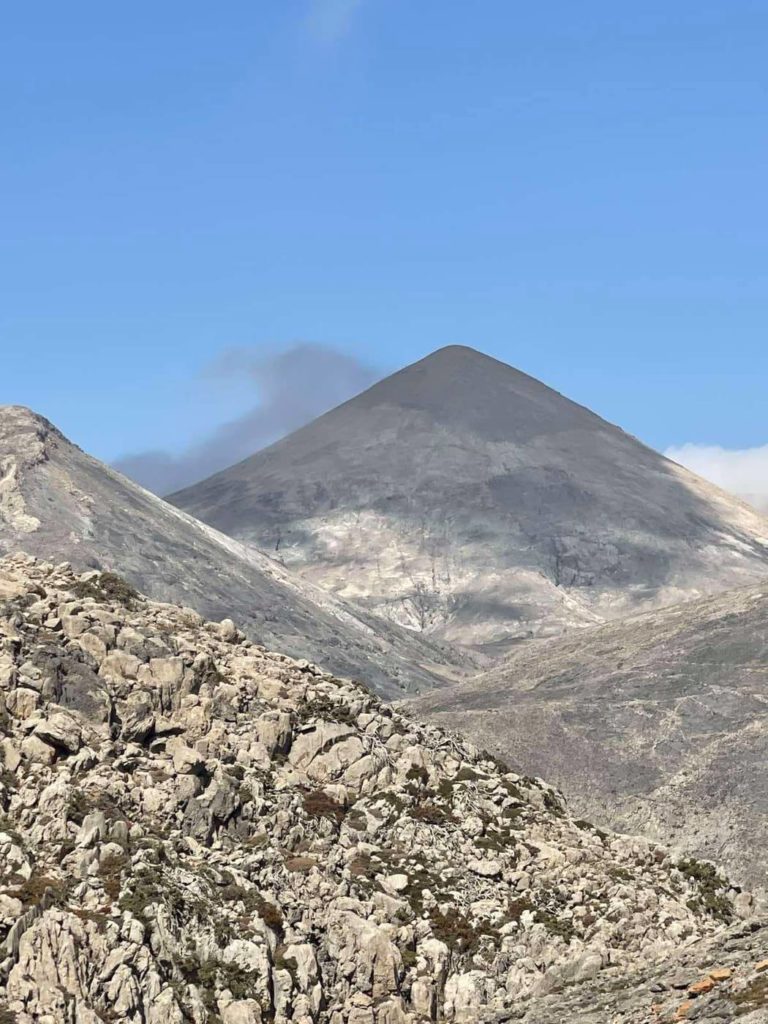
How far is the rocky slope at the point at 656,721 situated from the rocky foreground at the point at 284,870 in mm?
55313

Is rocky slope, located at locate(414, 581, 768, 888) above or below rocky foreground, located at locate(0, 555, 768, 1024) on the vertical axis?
above

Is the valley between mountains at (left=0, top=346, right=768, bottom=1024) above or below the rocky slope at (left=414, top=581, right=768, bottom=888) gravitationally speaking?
below

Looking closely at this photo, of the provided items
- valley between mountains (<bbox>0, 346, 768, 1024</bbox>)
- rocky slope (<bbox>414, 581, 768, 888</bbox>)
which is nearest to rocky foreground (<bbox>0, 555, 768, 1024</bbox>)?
valley between mountains (<bbox>0, 346, 768, 1024</bbox>)

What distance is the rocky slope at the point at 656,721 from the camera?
11662cm

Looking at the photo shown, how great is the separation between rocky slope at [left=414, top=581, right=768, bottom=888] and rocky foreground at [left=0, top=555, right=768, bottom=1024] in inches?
2178

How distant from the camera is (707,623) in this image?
171 metres

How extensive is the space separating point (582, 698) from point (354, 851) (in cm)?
10439

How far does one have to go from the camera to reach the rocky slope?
117 meters

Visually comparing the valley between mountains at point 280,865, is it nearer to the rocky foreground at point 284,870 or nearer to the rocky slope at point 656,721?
the rocky foreground at point 284,870

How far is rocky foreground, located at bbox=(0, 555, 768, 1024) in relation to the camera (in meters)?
40.5

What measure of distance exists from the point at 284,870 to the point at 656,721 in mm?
98428

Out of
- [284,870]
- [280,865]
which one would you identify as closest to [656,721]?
[280,865]

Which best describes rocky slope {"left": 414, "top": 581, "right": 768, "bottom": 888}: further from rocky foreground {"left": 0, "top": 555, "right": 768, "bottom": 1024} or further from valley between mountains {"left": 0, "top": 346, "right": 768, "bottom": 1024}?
rocky foreground {"left": 0, "top": 555, "right": 768, "bottom": 1024}

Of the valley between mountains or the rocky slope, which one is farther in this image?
the rocky slope
